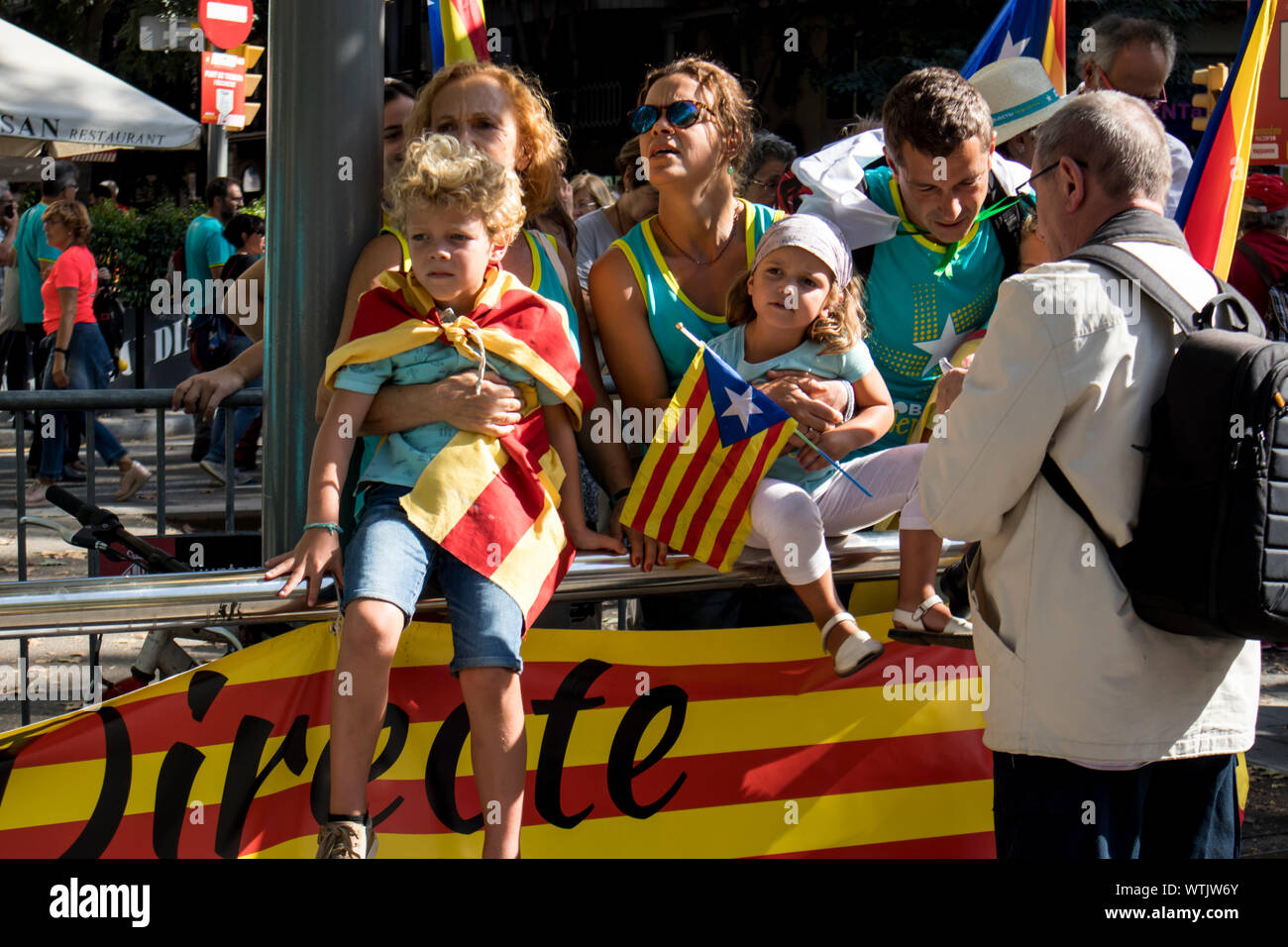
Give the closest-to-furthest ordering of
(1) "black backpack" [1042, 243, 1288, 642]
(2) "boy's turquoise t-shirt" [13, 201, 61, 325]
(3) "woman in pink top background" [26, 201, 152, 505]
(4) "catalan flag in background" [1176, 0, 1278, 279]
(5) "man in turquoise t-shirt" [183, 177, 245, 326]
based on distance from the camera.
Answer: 1. (1) "black backpack" [1042, 243, 1288, 642]
2. (4) "catalan flag in background" [1176, 0, 1278, 279]
3. (3) "woman in pink top background" [26, 201, 152, 505]
4. (5) "man in turquoise t-shirt" [183, 177, 245, 326]
5. (2) "boy's turquoise t-shirt" [13, 201, 61, 325]

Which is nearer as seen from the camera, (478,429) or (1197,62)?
(478,429)

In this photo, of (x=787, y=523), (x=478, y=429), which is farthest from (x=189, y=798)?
(x=787, y=523)

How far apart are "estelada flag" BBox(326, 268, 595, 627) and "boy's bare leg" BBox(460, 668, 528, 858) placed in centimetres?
17

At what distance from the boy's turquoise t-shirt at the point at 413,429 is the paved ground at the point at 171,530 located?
2.33 m

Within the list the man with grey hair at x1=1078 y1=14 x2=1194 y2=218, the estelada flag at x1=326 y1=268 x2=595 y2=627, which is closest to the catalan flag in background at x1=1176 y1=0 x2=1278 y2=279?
the man with grey hair at x1=1078 y1=14 x2=1194 y2=218

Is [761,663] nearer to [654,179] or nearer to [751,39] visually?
[654,179]

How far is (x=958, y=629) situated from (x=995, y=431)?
871mm

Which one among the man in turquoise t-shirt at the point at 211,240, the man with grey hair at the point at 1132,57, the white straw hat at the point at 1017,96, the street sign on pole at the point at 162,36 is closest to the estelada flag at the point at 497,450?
the white straw hat at the point at 1017,96

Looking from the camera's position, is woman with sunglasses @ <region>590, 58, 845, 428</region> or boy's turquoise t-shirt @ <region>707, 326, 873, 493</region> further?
woman with sunglasses @ <region>590, 58, 845, 428</region>

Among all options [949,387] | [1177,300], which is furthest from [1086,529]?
[949,387]

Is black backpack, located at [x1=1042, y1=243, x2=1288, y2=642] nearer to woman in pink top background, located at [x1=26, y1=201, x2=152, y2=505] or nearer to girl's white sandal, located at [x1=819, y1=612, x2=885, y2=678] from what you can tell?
girl's white sandal, located at [x1=819, y1=612, x2=885, y2=678]

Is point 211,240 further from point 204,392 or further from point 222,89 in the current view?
point 204,392

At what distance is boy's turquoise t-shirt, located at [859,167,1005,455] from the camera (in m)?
3.91

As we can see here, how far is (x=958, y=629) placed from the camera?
3395 millimetres
